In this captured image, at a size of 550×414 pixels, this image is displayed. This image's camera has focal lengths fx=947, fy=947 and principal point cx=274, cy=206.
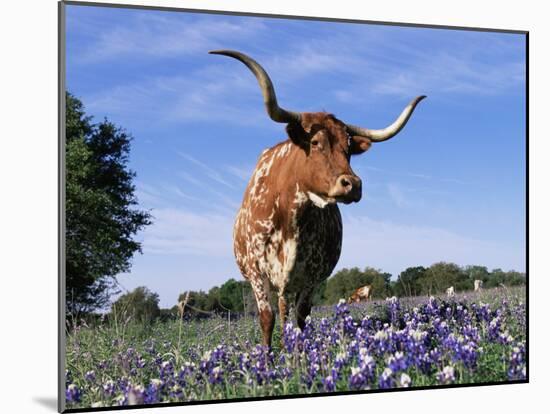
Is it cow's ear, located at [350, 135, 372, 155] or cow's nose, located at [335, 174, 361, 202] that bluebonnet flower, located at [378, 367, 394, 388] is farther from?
cow's ear, located at [350, 135, 372, 155]

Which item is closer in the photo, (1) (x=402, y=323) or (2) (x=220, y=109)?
(2) (x=220, y=109)

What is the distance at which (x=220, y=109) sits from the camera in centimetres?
797

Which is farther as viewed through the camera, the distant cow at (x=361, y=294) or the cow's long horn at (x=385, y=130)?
the distant cow at (x=361, y=294)

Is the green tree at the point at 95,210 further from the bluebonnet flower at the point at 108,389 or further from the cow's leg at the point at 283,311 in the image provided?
the cow's leg at the point at 283,311

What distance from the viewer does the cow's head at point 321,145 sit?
7.59m

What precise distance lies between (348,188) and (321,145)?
51 cm

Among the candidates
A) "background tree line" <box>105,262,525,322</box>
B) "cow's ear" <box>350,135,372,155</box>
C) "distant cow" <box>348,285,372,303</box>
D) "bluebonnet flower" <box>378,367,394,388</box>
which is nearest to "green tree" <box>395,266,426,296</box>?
"background tree line" <box>105,262,525,322</box>

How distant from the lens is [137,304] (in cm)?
764

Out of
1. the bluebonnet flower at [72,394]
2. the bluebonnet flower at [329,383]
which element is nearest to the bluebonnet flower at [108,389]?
the bluebonnet flower at [72,394]

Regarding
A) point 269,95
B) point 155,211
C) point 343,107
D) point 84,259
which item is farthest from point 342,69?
point 84,259

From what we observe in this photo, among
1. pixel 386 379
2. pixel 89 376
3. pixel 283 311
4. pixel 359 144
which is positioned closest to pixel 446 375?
pixel 386 379

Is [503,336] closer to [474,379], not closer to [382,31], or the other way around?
[474,379]

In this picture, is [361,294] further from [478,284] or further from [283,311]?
[478,284]

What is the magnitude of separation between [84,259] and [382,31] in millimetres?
3285
